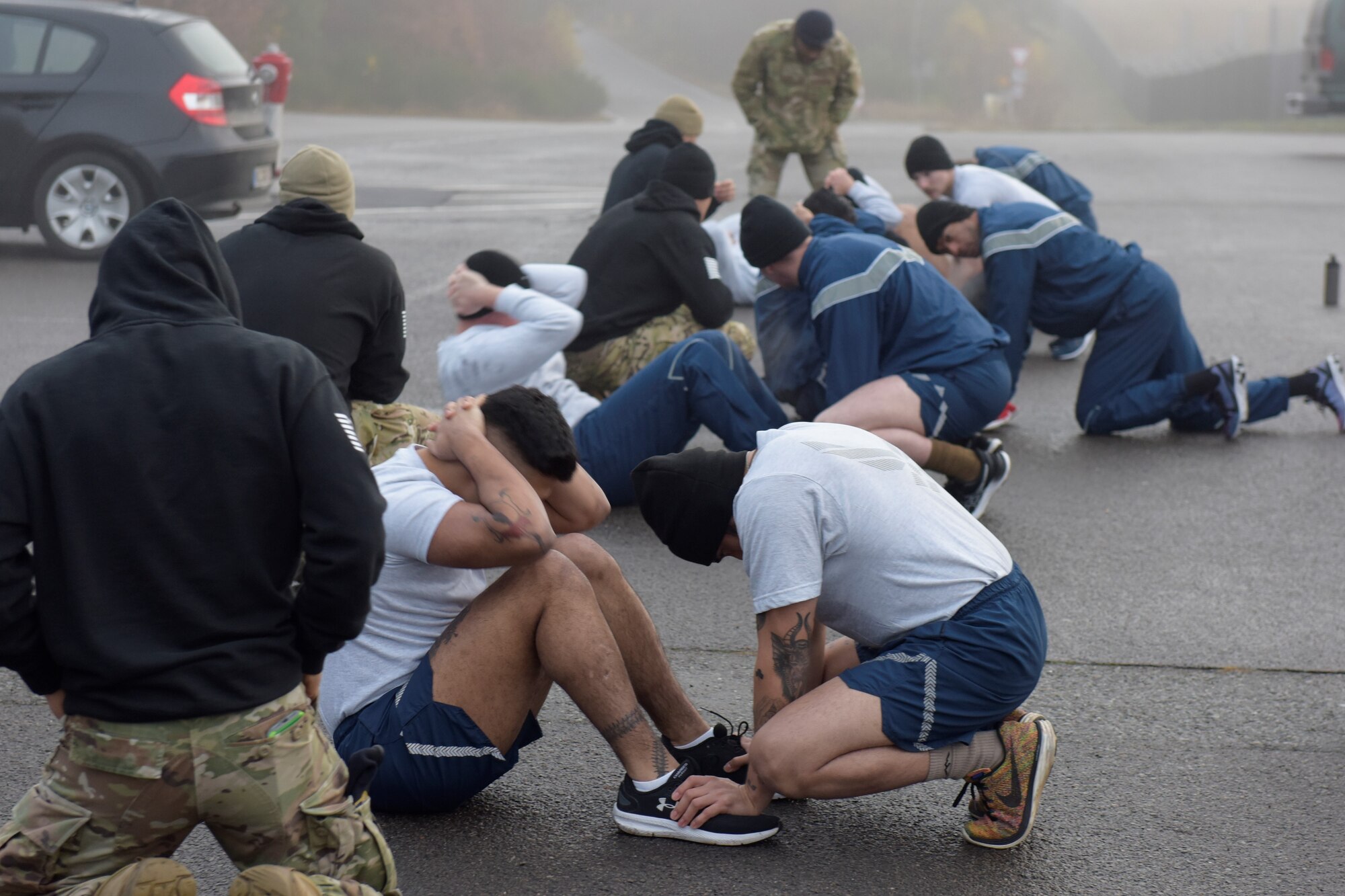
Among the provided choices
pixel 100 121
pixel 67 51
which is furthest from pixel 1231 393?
pixel 67 51

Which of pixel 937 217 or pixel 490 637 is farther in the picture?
pixel 937 217

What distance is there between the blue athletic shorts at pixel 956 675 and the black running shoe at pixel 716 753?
417 mm

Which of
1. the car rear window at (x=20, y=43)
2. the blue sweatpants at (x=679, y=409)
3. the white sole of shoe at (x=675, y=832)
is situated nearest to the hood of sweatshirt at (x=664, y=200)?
the blue sweatpants at (x=679, y=409)

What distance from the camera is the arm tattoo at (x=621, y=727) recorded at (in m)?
3.45

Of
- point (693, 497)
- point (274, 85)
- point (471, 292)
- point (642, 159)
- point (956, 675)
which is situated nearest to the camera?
point (956, 675)

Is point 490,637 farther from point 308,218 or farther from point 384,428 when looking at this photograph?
point 308,218

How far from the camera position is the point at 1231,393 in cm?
714

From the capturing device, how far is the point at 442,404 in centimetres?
752

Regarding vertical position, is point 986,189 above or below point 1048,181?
above

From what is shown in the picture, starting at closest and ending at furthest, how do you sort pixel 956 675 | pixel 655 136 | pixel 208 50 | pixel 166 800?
pixel 166 800
pixel 956 675
pixel 655 136
pixel 208 50

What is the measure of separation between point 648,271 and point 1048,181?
11.7 ft

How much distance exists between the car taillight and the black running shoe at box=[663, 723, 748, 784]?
8.84m

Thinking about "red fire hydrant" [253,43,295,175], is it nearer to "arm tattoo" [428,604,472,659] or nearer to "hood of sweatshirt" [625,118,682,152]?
"hood of sweatshirt" [625,118,682,152]

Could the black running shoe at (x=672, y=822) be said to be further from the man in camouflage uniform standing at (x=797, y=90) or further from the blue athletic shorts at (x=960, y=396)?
the man in camouflage uniform standing at (x=797, y=90)
